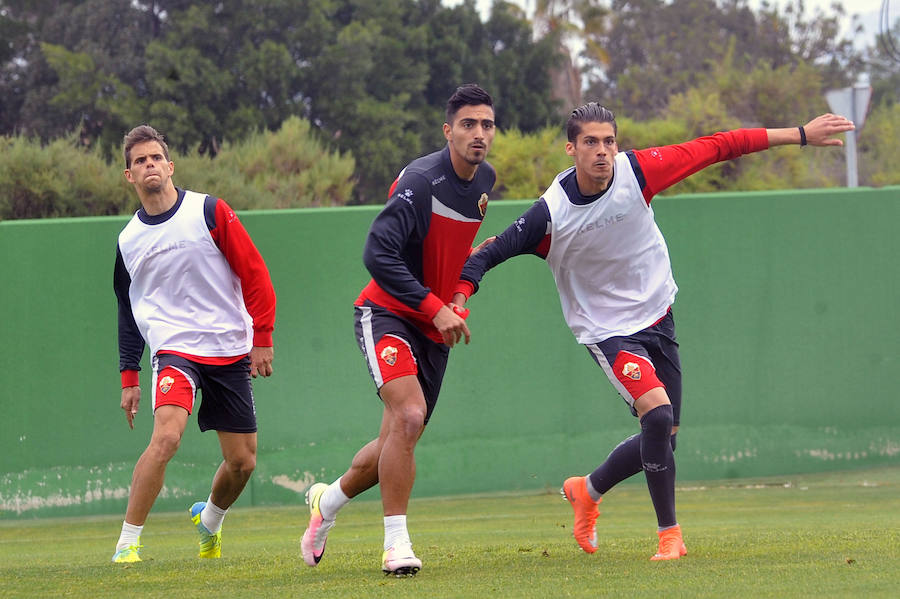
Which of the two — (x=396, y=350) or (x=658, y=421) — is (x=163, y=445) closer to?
(x=396, y=350)

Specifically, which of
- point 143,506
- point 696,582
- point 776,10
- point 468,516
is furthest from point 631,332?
point 776,10

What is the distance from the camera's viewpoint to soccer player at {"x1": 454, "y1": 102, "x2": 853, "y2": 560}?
20.6ft

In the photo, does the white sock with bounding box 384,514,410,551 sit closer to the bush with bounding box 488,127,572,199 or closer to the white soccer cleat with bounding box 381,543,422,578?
the white soccer cleat with bounding box 381,543,422,578

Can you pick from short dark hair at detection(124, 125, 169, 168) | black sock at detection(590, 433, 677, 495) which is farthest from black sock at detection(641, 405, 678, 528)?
short dark hair at detection(124, 125, 169, 168)

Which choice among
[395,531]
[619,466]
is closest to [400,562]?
[395,531]

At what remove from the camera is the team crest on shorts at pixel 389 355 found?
5914mm

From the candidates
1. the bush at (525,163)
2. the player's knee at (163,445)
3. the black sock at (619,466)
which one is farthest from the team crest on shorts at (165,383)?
the bush at (525,163)

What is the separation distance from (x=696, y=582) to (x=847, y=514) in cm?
384

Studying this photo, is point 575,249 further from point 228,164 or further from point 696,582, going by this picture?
point 228,164

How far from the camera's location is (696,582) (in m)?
5.21

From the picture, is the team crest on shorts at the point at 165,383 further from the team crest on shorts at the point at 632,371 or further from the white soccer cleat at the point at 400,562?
the team crest on shorts at the point at 632,371

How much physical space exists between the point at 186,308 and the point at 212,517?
1178 mm

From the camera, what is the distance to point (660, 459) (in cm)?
630

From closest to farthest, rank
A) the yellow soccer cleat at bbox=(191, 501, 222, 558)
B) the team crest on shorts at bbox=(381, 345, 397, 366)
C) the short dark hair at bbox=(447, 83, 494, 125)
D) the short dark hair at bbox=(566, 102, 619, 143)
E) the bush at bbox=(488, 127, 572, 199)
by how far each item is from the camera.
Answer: the team crest on shorts at bbox=(381, 345, 397, 366) < the short dark hair at bbox=(447, 83, 494, 125) < the short dark hair at bbox=(566, 102, 619, 143) < the yellow soccer cleat at bbox=(191, 501, 222, 558) < the bush at bbox=(488, 127, 572, 199)
